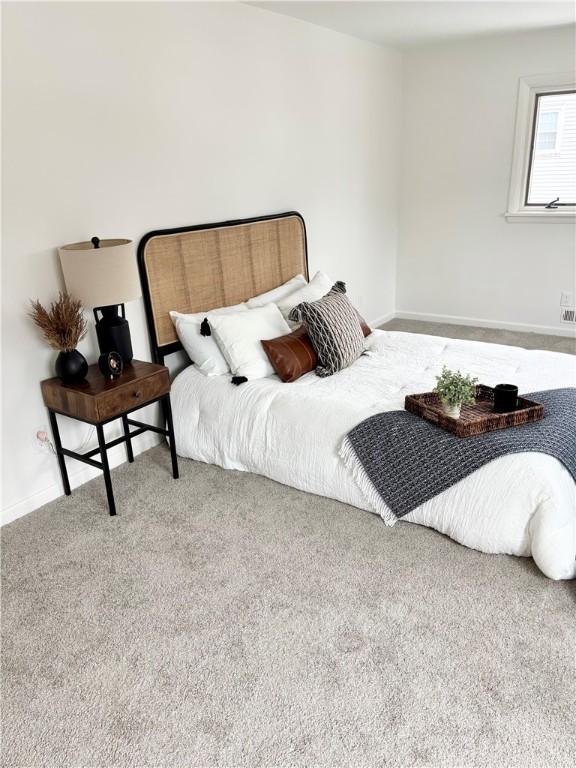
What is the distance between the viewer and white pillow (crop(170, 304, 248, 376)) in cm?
318

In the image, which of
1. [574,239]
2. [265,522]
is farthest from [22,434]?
[574,239]

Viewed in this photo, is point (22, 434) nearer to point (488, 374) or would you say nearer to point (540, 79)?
point (488, 374)

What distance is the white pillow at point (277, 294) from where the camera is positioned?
11.8ft


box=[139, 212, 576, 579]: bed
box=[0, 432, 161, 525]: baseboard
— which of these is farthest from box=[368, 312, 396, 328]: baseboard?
box=[0, 432, 161, 525]: baseboard

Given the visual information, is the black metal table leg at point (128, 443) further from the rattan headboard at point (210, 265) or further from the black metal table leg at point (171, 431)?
the rattan headboard at point (210, 265)

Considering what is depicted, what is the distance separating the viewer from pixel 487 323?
5.36 meters

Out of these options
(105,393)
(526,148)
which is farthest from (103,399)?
(526,148)

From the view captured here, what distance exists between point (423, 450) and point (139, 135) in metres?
2.05

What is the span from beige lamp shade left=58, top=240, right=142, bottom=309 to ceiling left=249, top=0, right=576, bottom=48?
1.89 metres

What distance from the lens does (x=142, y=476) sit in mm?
3020

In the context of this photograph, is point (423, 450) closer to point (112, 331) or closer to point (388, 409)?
point (388, 409)

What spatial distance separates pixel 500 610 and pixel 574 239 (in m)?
3.71

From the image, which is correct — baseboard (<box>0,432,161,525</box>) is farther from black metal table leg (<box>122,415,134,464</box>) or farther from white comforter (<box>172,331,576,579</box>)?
white comforter (<box>172,331,576,579</box>)

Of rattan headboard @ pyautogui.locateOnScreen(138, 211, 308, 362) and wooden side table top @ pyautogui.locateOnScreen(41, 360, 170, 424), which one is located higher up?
rattan headboard @ pyautogui.locateOnScreen(138, 211, 308, 362)
